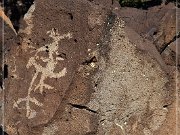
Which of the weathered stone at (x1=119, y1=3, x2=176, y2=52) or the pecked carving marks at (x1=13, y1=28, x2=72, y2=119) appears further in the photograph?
the weathered stone at (x1=119, y1=3, x2=176, y2=52)

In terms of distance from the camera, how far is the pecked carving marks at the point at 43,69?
2861mm

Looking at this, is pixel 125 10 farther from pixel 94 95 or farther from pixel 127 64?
pixel 94 95

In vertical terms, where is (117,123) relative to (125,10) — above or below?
below

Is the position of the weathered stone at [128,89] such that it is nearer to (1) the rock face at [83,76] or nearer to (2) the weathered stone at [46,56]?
(1) the rock face at [83,76]

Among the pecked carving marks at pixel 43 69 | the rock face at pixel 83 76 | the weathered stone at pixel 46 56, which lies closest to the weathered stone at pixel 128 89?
the rock face at pixel 83 76

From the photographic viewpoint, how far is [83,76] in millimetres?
2830

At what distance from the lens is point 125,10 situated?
315 centimetres

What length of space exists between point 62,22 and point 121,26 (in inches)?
17.0

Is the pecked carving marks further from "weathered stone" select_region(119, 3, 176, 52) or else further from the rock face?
"weathered stone" select_region(119, 3, 176, 52)

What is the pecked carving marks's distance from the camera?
2.86 metres

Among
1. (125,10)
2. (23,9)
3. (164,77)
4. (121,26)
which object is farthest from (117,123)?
(23,9)

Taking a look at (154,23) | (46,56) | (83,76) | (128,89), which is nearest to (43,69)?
(46,56)

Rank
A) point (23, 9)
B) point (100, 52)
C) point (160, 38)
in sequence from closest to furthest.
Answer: point (100, 52)
point (160, 38)
point (23, 9)

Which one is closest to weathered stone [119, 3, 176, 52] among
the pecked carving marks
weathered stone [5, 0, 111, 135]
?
weathered stone [5, 0, 111, 135]
